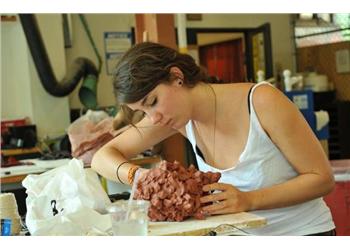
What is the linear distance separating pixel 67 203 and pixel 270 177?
0.57 m

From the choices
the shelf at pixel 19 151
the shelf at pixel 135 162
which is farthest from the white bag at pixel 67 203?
the shelf at pixel 19 151

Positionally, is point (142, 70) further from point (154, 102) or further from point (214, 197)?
point (214, 197)

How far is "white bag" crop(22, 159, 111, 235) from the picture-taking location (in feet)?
3.86

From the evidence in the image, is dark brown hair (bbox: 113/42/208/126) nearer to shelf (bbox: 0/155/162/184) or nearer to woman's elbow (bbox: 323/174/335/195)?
woman's elbow (bbox: 323/174/335/195)

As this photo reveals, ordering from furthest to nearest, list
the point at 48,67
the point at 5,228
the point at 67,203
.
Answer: the point at 48,67 < the point at 67,203 < the point at 5,228

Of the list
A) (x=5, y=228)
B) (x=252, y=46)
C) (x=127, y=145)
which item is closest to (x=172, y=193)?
(x=5, y=228)

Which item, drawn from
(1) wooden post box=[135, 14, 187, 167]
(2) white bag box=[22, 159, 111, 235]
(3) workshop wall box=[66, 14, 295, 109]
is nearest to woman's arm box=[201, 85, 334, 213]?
(2) white bag box=[22, 159, 111, 235]

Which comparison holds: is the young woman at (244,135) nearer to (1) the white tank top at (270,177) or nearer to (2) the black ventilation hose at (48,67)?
(1) the white tank top at (270,177)

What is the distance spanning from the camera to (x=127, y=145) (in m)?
1.77

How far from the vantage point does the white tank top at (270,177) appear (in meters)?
1.38

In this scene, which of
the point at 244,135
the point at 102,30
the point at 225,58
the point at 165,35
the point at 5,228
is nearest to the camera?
the point at 5,228

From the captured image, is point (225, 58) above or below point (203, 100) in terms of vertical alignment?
above
